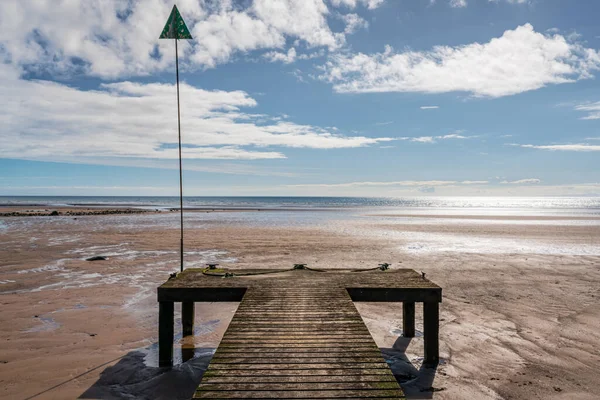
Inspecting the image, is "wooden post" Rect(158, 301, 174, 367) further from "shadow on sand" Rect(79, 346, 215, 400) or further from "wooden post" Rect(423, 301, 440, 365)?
"wooden post" Rect(423, 301, 440, 365)

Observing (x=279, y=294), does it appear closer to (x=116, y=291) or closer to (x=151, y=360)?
(x=151, y=360)

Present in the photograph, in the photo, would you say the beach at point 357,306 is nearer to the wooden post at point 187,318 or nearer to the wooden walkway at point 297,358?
the wooden post at point 187,318

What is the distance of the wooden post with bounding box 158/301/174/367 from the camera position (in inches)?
306

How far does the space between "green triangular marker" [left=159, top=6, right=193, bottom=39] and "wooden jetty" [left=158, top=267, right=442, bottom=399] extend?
716 cm

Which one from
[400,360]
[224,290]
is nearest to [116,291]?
[224,290]

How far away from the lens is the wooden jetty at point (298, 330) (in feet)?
15.1

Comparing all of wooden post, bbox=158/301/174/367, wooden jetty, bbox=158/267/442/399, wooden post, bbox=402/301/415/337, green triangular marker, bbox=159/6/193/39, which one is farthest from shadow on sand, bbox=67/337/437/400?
green triangular marker, bbox=159/6/193/39

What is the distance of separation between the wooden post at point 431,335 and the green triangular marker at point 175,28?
1028 centimetres

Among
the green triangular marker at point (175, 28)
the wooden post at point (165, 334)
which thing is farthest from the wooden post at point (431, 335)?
the green triangular marker at point (175, 28)

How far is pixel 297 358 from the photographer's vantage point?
5.28 metres

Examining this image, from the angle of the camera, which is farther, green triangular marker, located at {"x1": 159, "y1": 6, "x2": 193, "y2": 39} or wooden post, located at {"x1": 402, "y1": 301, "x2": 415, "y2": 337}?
green triangular marker, located at {"x1": 159, "y1": 6, "x2": 193, "y2": 39}

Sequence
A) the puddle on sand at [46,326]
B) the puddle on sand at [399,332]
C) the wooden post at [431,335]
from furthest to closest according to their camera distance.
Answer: the puddle on sand at [399,332], the puddle on sand at [46,326], the wooden post at [431,335]

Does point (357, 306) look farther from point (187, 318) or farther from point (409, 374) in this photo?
point (187, 318)

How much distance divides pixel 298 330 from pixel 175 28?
996 cm
